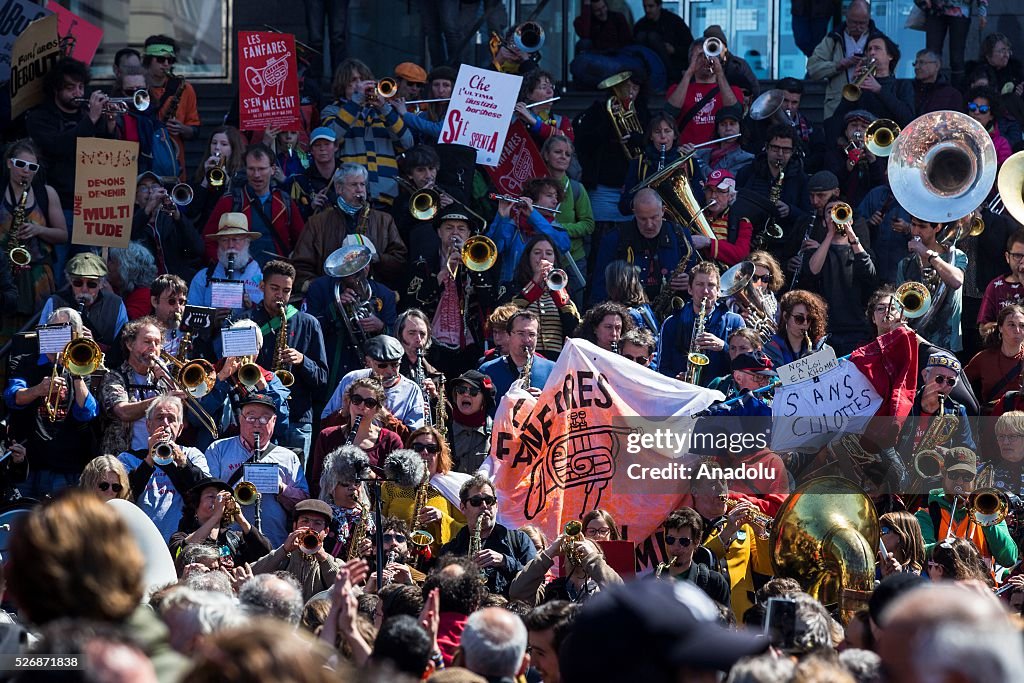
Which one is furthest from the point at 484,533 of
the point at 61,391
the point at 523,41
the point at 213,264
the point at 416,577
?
the point at 523,41

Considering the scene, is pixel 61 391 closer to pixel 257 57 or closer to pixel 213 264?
pixel 213 264

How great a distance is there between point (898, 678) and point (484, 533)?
487 centimetres

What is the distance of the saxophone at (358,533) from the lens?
811 cm

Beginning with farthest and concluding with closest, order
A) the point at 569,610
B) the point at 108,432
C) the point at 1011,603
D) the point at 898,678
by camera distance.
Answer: the point at 108,432, the point at 1011,603, the point at 569,610, the point at 898,678

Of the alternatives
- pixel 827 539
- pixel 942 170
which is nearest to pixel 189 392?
pixel 827 539

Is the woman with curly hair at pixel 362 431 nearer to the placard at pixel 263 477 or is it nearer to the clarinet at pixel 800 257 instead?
the placard at pixel 263 477

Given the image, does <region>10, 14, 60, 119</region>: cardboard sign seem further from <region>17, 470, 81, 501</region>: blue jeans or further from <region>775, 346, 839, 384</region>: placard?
<region>775, 346, 839, 384</region>: placard

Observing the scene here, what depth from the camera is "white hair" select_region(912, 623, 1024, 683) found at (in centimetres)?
277

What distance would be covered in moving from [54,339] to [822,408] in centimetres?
446

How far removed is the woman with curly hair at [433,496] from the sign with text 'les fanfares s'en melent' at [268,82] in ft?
13.6

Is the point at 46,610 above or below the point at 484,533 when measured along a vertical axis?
above

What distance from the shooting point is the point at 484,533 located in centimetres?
793

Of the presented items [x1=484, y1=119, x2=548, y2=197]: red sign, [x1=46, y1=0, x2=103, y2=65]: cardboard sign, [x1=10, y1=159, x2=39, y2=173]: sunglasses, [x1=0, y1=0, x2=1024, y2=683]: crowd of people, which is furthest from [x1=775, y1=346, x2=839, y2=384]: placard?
[x1=46, y1=0, x2=103, y2=65]: cardboard sign

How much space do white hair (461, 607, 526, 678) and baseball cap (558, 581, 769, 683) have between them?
1625 millimetres
